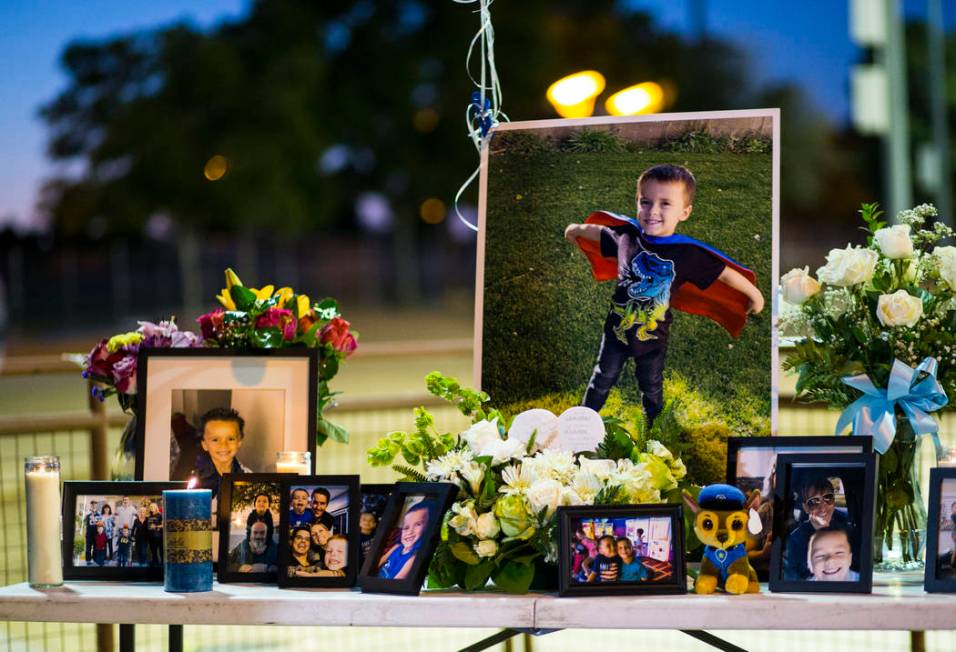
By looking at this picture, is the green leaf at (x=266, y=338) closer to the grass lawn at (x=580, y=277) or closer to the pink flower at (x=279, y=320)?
the pink flower at (x=279, y=320)

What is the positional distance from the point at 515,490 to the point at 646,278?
62cm

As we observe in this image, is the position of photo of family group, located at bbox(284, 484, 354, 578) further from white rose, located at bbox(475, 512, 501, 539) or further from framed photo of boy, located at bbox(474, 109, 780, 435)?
framed photo of boy, located at bbox(474, 109, 780, 435)

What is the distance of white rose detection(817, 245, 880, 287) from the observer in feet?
7.48

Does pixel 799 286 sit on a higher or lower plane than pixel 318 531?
higher

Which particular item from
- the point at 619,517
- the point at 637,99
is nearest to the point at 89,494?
the point at 619,517

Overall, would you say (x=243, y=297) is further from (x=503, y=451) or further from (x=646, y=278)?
(x=646, y=278)

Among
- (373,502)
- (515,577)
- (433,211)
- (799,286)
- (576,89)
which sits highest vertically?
(433,211)

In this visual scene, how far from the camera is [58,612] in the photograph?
2100mm

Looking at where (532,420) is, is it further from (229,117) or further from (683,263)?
(229,117)

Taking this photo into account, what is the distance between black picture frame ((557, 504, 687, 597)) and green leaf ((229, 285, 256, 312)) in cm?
90

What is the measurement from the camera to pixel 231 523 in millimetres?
2254

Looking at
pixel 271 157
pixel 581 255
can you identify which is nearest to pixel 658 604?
pixel 581 255

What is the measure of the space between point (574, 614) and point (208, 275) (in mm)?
25514

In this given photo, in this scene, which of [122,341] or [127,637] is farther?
[122,341]
